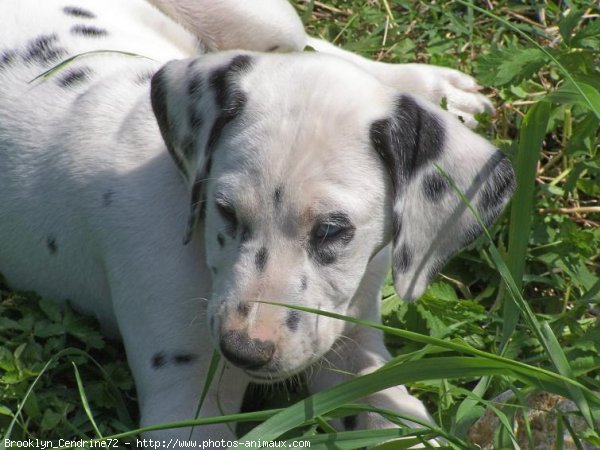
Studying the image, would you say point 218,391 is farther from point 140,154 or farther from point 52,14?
point 52,14

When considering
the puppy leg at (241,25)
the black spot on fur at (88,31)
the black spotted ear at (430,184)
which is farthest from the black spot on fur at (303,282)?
the puppy leg at (241,25)

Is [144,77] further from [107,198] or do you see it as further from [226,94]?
[226,94]

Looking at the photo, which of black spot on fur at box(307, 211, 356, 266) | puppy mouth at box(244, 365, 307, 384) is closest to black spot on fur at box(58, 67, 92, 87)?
black spot on fur at box(307, 211, 356, 266)

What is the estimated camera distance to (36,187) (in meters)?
4.55

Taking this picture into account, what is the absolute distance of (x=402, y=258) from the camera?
12.7 feet

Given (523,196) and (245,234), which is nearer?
(245,234)

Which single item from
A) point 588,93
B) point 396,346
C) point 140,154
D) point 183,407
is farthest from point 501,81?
point 183,407

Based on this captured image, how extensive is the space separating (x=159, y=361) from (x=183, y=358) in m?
0.09

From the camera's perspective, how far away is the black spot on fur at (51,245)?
4581 millimetres

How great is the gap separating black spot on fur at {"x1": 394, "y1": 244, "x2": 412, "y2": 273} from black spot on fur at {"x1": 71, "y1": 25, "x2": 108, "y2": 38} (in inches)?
79.7

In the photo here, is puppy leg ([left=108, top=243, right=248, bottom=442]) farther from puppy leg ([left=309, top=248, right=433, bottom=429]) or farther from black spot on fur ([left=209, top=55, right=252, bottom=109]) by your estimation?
black spot on fur ([left=209, top=55, right=252, bottom=109])

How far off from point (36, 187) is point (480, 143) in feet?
6.18

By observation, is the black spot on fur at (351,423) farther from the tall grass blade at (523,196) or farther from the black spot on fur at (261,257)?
the black spot on fur at (261,257)

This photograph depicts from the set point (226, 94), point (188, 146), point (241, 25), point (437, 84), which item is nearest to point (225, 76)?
point (226, 94)
